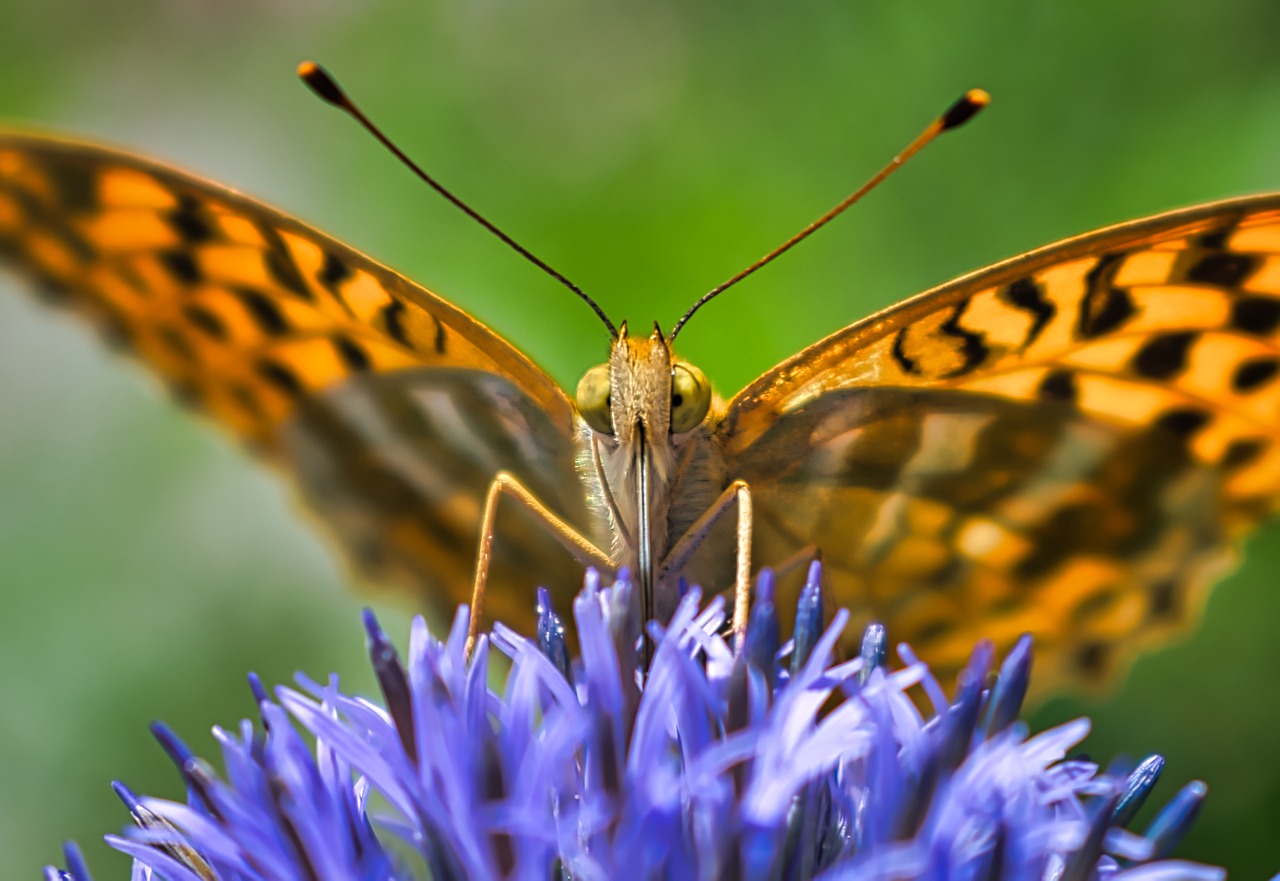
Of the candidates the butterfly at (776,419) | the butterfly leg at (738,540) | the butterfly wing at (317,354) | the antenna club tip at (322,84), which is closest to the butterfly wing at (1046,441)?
the butterfly at (776,419)

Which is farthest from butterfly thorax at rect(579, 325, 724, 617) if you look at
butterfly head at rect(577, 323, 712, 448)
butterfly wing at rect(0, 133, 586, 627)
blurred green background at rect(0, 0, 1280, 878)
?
blurred green background at rect(0, 0, 1280, 878)

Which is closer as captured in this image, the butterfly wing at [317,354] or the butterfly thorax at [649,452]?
the butterfly thorax at [649,452]

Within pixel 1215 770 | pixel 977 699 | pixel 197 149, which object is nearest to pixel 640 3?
pixel 197 149

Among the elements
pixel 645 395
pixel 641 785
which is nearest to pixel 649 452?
pixel 645 395

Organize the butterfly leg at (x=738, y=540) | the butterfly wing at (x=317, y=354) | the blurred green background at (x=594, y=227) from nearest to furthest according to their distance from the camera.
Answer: the butterfly leg at (x=738, y=540) → the butterfly wing at (x=317, y=354) → the blurred green background at (x=594, y=227)

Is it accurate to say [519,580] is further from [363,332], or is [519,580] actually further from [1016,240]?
[1016,240]

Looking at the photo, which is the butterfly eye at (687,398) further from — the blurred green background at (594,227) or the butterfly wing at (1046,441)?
the blurred green background at (594,227)

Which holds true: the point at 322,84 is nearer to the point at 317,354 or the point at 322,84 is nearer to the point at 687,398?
the point at 317,354

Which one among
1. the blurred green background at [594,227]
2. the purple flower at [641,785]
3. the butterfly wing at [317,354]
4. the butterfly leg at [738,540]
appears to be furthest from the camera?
the blurred green background at [594,227]
